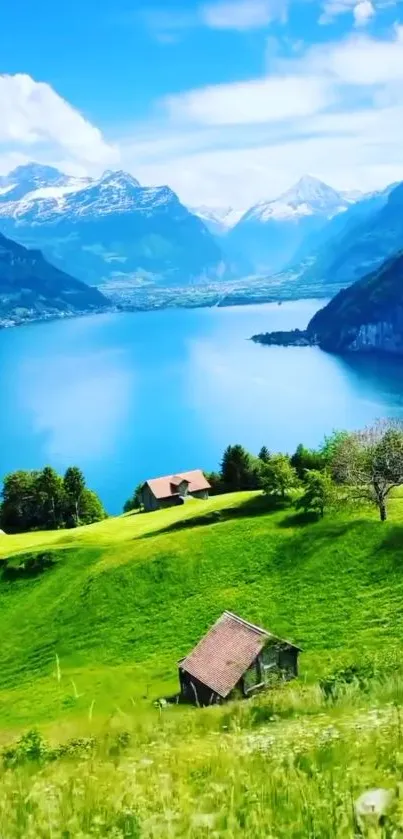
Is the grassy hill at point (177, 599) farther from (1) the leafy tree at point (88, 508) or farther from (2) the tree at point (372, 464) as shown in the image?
(1) the leafy tree at point (88, 508)

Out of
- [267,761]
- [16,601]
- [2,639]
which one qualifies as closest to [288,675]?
[2,639]

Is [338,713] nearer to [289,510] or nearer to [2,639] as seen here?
[2,639]

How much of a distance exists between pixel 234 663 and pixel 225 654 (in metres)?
1.00

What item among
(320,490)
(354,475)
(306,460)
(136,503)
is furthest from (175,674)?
(136,503)

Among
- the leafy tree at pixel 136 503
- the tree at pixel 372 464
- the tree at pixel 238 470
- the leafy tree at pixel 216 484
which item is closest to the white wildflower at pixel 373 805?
the tree at pixel 372 464

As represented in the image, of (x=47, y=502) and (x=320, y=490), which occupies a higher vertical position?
(x=320, y=490)

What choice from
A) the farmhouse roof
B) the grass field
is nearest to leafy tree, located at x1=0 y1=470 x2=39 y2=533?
the grass field

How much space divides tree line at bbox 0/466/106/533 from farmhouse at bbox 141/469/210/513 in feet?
35.6

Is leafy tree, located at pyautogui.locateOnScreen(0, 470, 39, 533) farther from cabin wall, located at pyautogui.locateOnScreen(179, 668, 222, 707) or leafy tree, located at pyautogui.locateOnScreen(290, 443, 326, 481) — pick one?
cabin wall, located at pyautogui.locateOnScreen(179, 668, 222, 707)

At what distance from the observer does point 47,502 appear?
109312 mm

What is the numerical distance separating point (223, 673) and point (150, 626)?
1547 cm

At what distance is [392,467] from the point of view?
63.0 metres

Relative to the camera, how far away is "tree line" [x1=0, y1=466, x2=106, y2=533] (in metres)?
108

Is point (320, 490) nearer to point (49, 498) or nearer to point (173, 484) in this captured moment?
point (173, 484)
